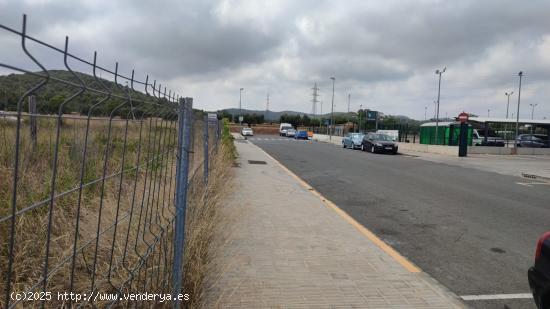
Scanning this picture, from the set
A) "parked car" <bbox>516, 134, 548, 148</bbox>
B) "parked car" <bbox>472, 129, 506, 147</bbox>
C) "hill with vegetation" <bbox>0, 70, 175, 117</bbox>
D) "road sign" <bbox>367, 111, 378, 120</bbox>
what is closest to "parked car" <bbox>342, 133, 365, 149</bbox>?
"parked car" <bbox>472, 129, 506, 147</bbox>

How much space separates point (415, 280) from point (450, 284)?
38cm

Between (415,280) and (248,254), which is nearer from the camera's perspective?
(415,280)

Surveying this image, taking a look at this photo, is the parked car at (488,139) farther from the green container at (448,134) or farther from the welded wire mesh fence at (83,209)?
the welded wire mesh fence at (83,209)

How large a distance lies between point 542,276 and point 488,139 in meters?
40.2

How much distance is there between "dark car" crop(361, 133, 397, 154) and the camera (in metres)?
29.6

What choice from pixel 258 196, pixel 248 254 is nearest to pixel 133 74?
pixel 248 254

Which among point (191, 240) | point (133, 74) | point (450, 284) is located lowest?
point (450, 284)

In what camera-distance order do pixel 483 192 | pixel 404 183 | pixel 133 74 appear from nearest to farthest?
pixel 133 74 < pixel 483 192 < pixel 404 183

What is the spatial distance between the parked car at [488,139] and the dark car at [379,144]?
11.7m

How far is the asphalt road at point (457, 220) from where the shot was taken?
17.2ft

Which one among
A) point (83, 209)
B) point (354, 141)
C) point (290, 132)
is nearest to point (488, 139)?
point (354, 141)

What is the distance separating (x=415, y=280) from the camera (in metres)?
4.88

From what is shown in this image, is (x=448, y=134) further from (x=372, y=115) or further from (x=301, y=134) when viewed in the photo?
(x=301, y=134)

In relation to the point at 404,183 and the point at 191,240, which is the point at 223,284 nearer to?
the point at 191,240
